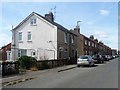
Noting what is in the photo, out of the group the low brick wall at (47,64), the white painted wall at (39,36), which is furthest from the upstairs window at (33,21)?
the low brick wall at (47,64)

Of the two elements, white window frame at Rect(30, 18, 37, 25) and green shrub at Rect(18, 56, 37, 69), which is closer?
green shrub at Rect(18, 56, 37, 69)

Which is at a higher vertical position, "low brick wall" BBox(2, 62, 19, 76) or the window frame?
the window frame

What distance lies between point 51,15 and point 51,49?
384 inches

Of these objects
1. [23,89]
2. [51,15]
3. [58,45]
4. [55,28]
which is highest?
[51,15]

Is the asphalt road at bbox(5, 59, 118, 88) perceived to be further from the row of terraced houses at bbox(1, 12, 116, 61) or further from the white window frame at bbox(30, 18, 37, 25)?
the white window frame at bbox(30, 18, 37, 25)

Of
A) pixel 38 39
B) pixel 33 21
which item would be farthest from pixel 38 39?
pixel 33 21

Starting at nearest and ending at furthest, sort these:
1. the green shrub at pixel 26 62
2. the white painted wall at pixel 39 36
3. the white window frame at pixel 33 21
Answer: the green shrub at pixel 26 62 → the white painted wall at pixel 39 36 → the white window frame at pixel 33 21

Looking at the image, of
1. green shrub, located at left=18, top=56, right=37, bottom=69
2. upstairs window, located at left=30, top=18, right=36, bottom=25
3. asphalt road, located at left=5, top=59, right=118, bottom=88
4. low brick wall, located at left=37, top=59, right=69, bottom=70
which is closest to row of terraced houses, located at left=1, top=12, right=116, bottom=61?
upstairs window, located at left=30, top=18, right=36, bottom=25

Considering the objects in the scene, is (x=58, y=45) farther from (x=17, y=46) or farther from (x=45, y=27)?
Result: (x=17, y=46)

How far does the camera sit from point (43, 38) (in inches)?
1684

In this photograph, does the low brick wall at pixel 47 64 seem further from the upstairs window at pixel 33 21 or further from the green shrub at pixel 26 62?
the upstairs window at pixel 33 21

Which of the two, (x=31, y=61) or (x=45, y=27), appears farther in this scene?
(x=45, y=27)

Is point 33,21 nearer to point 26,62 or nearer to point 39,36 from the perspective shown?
point 39,36

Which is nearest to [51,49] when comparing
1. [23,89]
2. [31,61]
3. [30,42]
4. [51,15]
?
[30,42]
